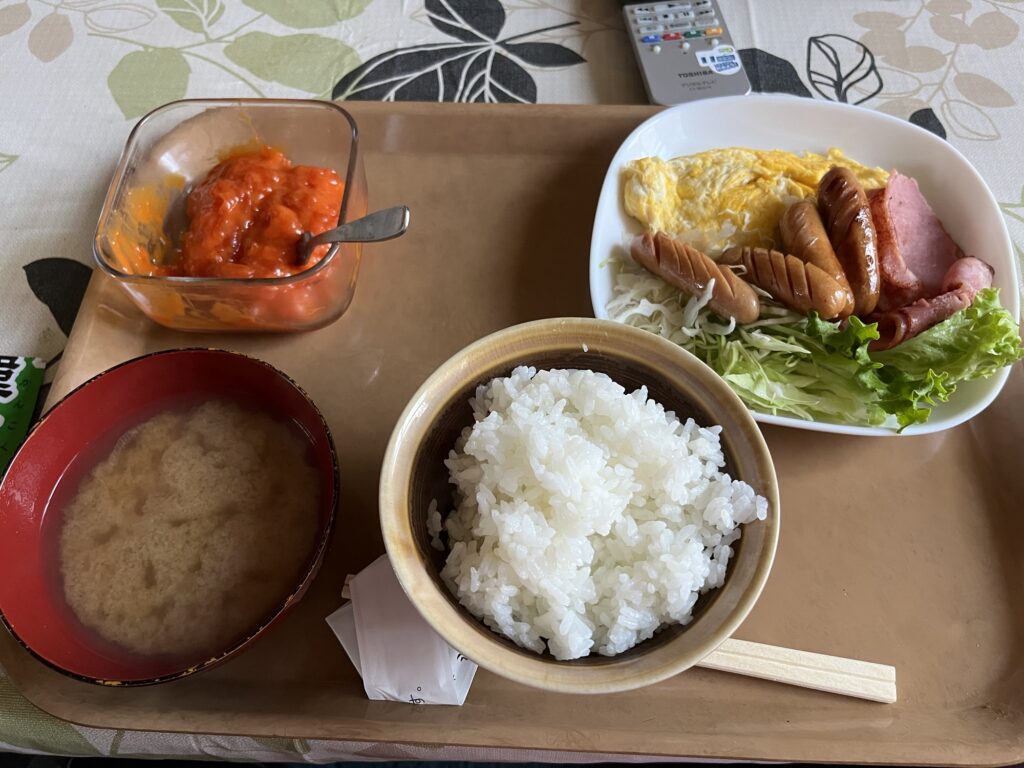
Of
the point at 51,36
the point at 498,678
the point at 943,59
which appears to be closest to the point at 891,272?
the point at 943,59

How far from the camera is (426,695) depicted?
120 centimetres

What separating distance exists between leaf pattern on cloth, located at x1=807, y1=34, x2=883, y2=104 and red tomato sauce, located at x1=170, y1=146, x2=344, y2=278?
151 centimetres

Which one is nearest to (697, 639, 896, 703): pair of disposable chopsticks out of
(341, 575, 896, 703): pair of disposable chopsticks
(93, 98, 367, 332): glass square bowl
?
(341, 575, 896, 703): pair of disposable chopsticks

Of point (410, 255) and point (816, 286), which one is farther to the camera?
point (410, 255)

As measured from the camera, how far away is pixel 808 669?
4.13 feet

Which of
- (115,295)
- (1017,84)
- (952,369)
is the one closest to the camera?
(952,369)

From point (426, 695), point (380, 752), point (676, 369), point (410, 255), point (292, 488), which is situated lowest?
point (380, 752)

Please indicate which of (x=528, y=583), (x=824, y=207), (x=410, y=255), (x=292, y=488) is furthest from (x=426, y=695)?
(x=824, y=207)

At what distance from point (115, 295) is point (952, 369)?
186 centimetres

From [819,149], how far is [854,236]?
420 mm

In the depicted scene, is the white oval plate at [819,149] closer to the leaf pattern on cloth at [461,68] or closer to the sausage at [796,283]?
the sausage at [796,283]

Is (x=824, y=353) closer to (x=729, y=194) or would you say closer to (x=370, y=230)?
(x=729, y=194)

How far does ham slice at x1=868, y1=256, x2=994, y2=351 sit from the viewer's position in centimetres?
154

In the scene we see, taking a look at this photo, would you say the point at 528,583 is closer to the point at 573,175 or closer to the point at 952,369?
the point at 952,369
